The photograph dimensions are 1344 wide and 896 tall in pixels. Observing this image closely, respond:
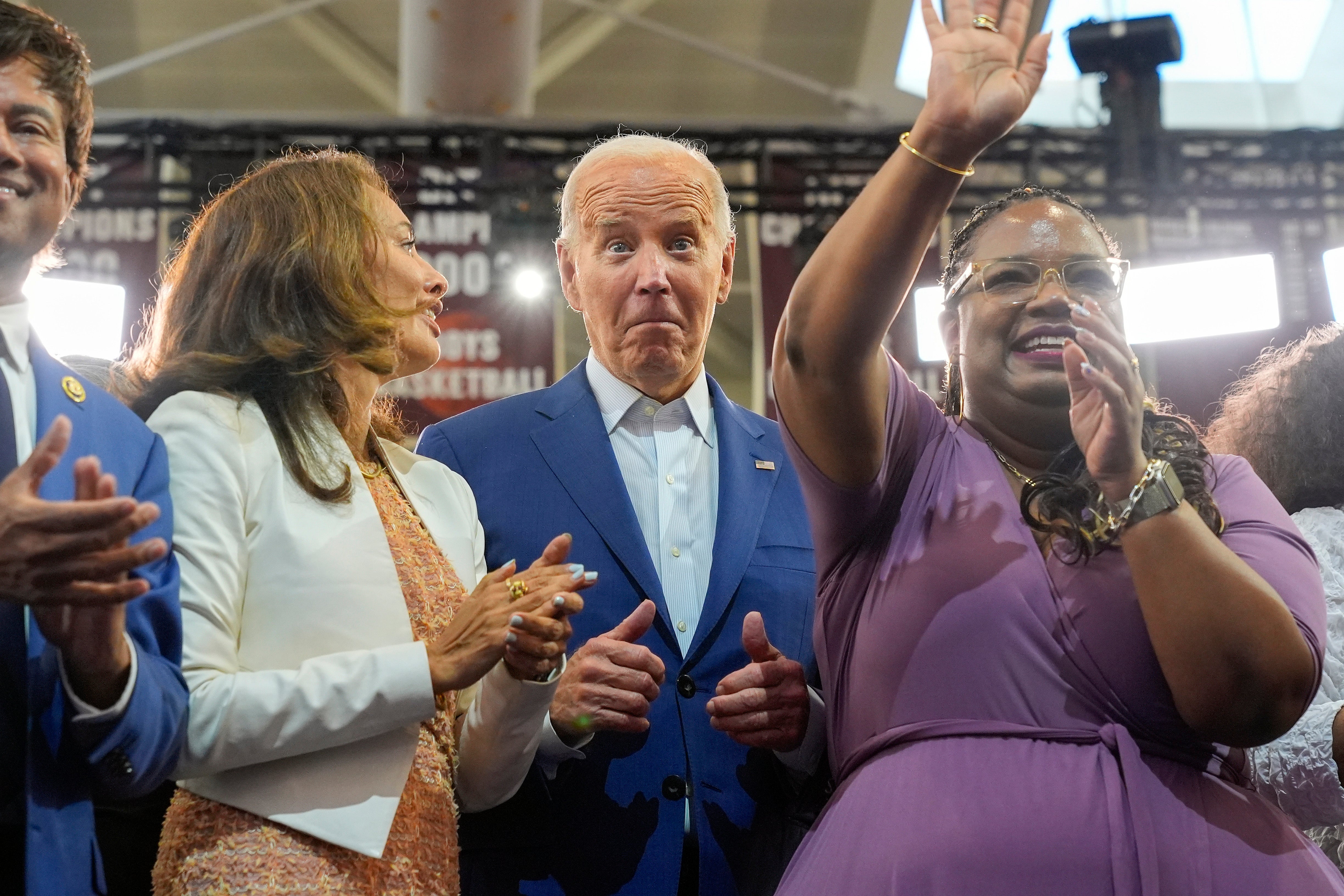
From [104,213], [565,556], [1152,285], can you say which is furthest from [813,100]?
[565,556]

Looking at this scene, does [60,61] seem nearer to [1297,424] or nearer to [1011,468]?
[1011,468]

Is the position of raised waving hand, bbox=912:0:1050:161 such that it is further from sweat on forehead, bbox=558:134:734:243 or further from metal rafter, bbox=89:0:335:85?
metal rafter, bbox=89:0:335:85

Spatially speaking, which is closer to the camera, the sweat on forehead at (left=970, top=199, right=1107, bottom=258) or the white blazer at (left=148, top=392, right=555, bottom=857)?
the white blazer at (left=148, top=392, right=555, bottom=857)

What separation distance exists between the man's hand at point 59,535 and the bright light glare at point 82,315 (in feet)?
17.8

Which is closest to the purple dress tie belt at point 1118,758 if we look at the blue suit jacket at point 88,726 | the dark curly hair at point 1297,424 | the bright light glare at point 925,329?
the blue suit jacket at point 88,726

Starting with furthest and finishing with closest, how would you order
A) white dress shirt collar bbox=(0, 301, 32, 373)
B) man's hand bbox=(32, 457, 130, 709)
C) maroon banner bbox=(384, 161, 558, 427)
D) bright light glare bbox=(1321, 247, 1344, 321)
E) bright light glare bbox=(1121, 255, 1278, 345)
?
bright light glare bbox=(1121, 255, 1278, 345), bright light glare bbox=(1321, 247, 1344, 321), maroon banner bbox=(384, 161, 558, 427), white dress shirt collar bbox=(0, 301, 32, 373), man's hand bbox=(32, 457, 130, 709)

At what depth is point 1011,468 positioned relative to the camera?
5.19 feet

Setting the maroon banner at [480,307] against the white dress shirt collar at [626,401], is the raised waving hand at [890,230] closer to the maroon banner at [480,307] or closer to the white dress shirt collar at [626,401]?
the white dress shirt collar at [626,401]

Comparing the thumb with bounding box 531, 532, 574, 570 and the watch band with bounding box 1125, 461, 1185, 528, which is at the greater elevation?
the watch band with bounding box 1125, 461, 1185, 528

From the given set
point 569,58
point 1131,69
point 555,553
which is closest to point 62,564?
point 555,553

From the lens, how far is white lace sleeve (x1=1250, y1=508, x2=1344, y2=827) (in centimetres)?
184

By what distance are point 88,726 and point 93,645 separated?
92 mm

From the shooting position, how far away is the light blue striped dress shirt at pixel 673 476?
2098 mm

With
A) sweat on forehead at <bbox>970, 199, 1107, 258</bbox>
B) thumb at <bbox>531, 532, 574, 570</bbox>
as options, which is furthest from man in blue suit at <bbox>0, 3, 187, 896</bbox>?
sweat on forehead at <bbox>970, 199, 1107, 258</bbox>
